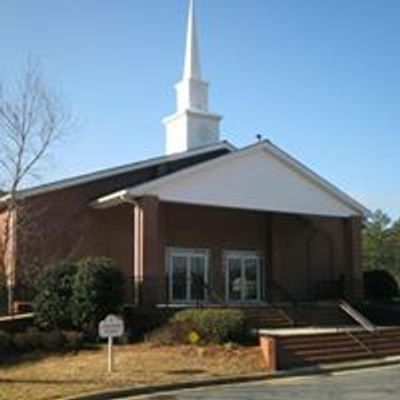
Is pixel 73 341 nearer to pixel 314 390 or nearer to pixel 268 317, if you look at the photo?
pixel 268 317

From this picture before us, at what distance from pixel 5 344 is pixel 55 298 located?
2842 millimetres

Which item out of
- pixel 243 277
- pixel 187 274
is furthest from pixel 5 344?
pixel 243 277

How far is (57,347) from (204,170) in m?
9.79

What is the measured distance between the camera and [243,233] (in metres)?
37.0

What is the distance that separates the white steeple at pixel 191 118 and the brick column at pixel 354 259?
26.2 ft

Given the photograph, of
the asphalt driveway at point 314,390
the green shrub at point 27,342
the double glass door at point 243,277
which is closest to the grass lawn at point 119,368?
the green shrub at point 27,342

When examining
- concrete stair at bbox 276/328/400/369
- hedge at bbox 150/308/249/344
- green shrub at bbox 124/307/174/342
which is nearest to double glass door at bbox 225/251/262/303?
green shrub at bbox 124/307/174/342

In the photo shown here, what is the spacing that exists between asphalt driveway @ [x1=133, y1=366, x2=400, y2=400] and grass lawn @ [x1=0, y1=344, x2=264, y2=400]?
1.27 m

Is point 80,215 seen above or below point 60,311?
above

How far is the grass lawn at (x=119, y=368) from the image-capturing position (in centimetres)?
1830

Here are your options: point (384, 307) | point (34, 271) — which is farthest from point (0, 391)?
point (384, 307)

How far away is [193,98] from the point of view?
41062 millimetres

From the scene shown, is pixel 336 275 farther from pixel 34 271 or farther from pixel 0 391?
pixel 0 391

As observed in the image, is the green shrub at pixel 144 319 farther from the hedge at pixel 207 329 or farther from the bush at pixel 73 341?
the bush at pixel 73 341
